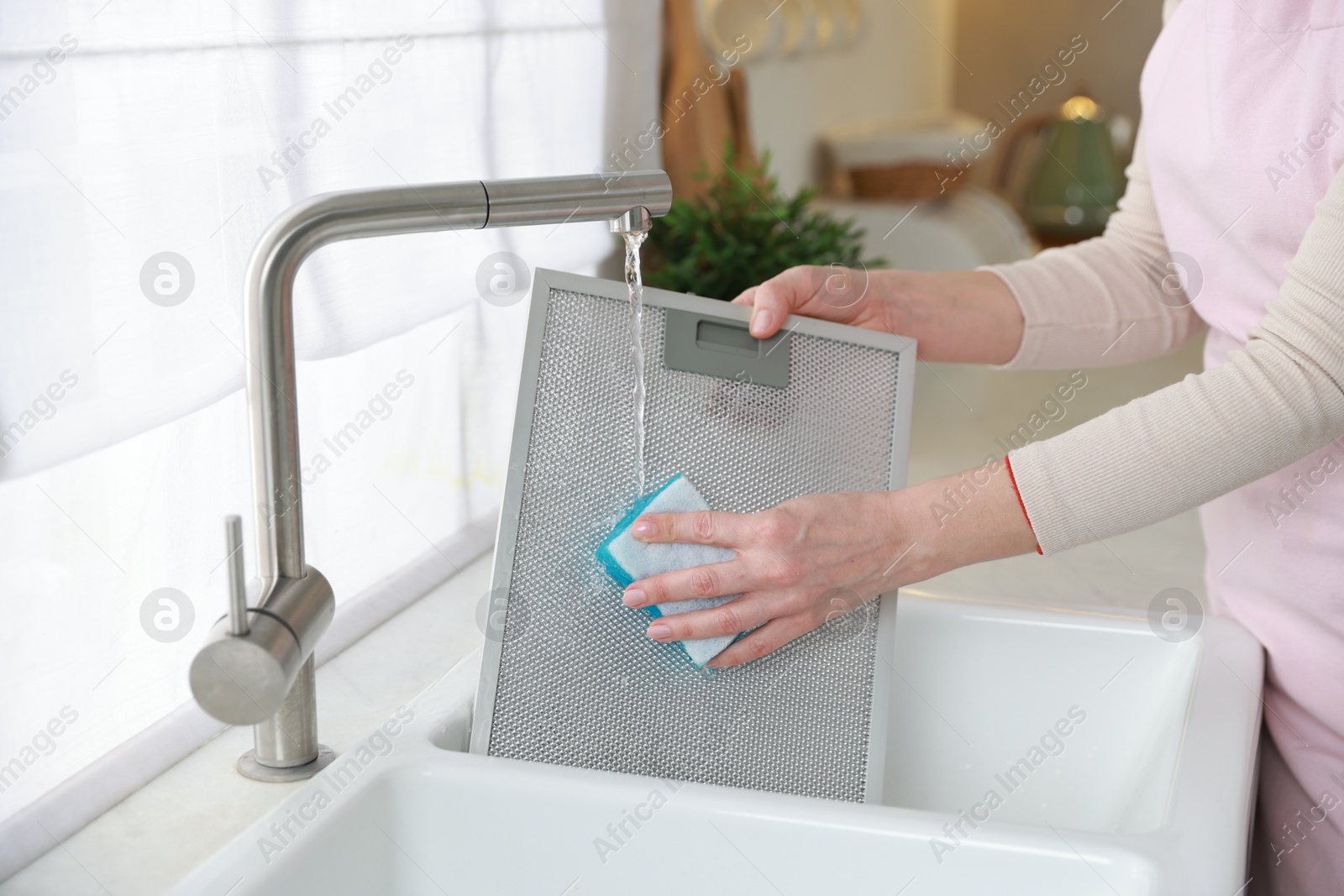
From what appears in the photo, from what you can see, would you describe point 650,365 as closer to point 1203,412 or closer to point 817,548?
point 817,548

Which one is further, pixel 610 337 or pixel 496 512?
pixel 496 512

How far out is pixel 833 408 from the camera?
72 cm

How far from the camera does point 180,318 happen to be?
78 cm

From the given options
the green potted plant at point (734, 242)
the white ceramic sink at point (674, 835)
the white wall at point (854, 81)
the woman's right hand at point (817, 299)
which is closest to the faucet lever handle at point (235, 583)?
the white ceramic sink at point (674, 835)

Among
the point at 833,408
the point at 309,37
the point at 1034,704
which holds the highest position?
the point at 309,37

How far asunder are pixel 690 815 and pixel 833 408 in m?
0.26

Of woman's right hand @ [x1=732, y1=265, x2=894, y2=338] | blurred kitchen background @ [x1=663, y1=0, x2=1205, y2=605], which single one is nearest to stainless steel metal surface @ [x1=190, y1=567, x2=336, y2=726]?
woman's right hand @ [x1=732, y1=265, x2=894, y2=338]

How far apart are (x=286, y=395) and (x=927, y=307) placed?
1.72 ft

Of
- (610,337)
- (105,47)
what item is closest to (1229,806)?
(610,337)

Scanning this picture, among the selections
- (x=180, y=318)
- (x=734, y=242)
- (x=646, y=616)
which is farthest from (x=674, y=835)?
(x=734, y=242)

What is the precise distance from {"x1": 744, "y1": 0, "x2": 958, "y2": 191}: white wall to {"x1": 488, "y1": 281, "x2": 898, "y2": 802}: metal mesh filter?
5.57 ft

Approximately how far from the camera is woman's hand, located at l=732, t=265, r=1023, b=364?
2.68 feet

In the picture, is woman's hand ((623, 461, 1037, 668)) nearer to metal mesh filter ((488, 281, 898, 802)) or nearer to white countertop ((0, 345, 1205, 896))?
metal mesh filter ((488, 281, 898, 802))

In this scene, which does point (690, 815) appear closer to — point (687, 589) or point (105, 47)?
point (687, 589)
